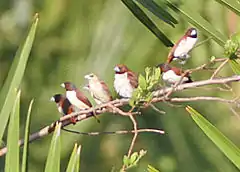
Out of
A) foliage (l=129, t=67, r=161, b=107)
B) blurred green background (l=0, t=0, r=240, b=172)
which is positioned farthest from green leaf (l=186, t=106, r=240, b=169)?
blurred green background (l=0, t=0, r=240, b=172)

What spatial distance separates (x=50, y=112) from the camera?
3.79 feet

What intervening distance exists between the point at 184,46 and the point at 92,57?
59 cm

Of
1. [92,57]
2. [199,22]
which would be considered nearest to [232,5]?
[199,22]

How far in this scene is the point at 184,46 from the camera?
0.50 meters

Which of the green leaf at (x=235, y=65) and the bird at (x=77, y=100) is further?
the bird at (x=77, y=100)

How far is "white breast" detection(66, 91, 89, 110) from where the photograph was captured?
55 cm

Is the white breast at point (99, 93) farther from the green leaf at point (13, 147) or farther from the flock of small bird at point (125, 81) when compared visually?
the green leaf at point (13, 147)

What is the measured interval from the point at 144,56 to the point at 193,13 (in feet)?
2.11

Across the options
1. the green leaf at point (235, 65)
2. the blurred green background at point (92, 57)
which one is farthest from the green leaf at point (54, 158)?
the blurred green background at point (92, 57)

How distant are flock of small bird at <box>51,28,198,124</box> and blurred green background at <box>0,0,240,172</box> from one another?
448 mm

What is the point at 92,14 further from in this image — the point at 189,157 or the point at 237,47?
the point at 237,47

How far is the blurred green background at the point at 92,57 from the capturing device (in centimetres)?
108

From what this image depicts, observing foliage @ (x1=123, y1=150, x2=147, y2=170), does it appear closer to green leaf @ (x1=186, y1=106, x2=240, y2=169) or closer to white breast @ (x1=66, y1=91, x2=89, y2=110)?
green leaf @ (x1=186, y1=106, x2=240, y2=169)

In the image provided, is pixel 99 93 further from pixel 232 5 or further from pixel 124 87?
pixel 232 5
